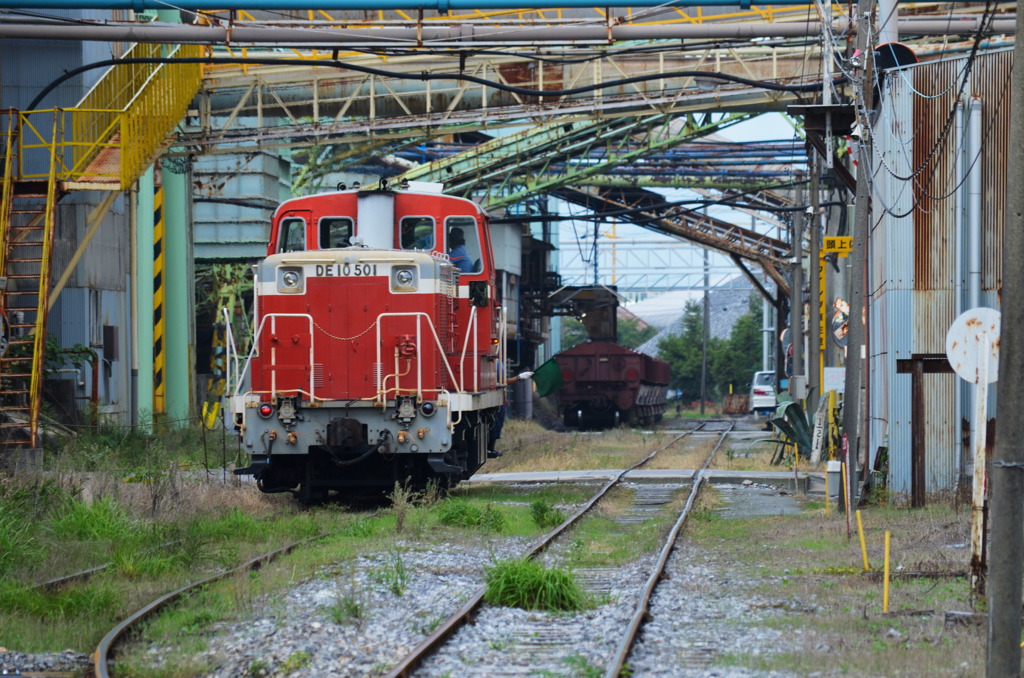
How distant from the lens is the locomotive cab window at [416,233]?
14.9m

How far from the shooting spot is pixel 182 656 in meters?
6.94

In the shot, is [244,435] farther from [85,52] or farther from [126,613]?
[85,52]

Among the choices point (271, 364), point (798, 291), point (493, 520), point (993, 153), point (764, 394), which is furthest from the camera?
point (764, 394)

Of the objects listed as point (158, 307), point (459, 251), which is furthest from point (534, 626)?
point (158, 307)

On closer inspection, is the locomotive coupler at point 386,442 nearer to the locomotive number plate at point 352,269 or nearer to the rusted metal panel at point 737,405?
the locomotive number plate at point 352,269

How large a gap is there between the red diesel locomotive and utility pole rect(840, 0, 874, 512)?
4128 mm

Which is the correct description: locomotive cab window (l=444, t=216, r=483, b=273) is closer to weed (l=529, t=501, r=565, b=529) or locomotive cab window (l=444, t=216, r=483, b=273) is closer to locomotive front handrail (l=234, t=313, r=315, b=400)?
locomotive front handrail (l=234, t=313, r=315, b=400)

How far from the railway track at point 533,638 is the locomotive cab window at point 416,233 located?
5.74 metres

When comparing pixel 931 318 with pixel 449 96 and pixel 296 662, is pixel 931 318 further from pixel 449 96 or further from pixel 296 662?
pixel 449 96

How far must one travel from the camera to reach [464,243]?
1527 cm

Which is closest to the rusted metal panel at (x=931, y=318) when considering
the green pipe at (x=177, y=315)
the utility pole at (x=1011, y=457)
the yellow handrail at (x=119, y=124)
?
the utility pole at (x=1011, y=457)

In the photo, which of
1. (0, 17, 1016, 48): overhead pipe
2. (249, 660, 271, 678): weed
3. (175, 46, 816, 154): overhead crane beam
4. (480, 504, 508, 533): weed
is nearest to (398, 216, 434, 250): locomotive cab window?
(0, 17, 1016, 48): overhead pipe

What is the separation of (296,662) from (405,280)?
744 centimetres

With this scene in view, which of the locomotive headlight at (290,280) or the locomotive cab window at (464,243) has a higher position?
the locomotive cab window at (464,243)
